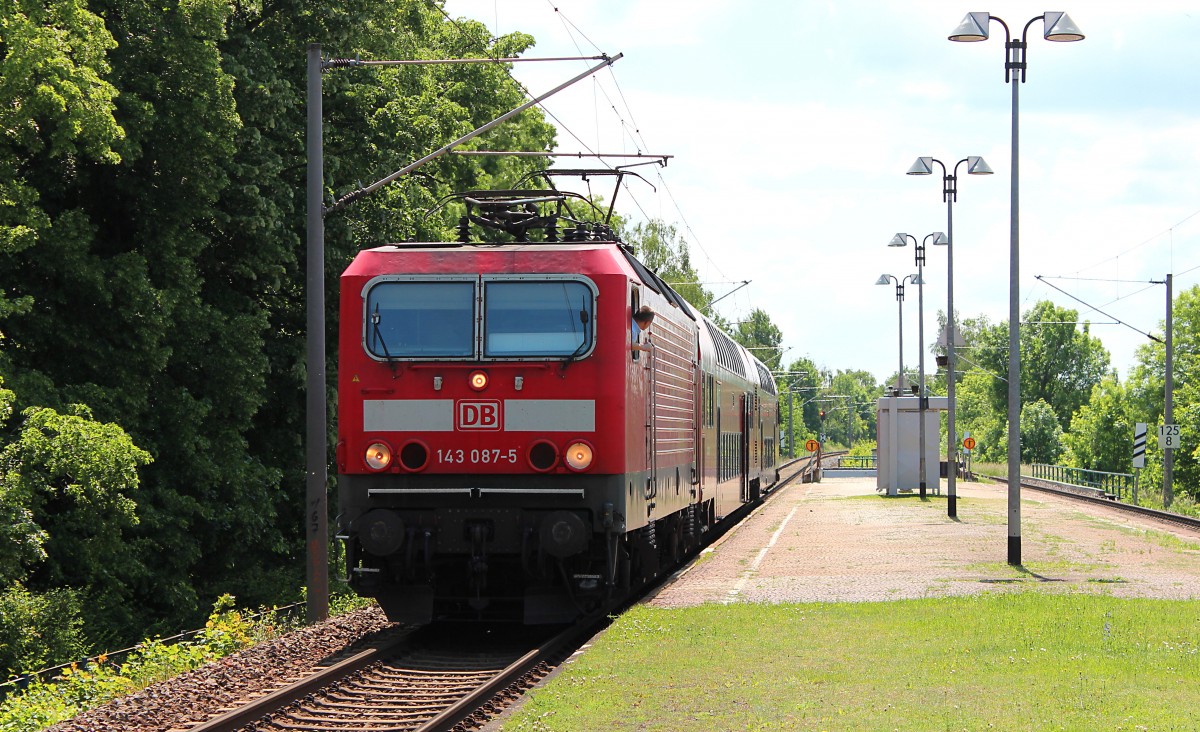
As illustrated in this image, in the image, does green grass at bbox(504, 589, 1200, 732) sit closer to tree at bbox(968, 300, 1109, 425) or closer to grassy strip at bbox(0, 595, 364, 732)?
grassy strip at bbox(0, 595, 364, 732)

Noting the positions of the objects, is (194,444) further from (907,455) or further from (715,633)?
(907,455)

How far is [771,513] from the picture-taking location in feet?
122

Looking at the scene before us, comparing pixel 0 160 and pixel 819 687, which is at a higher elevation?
pixel 0 160

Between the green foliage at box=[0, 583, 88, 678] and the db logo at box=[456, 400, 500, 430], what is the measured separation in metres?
9.33

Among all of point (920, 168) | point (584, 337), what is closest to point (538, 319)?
point (584, 337)

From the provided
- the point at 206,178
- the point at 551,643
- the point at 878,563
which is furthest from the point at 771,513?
the point at 551,643

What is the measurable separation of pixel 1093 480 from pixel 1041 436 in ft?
174

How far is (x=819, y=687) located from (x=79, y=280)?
631 inches

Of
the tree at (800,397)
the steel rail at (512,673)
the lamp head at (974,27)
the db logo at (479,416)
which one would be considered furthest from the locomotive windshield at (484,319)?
the tree at (800,397)

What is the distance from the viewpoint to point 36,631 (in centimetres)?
2014

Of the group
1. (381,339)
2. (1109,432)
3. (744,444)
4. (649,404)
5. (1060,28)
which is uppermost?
(1060,28)

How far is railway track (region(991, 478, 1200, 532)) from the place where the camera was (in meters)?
35.5

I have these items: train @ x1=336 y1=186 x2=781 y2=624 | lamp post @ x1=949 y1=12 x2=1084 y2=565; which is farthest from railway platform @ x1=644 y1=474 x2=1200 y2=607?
train @ x1=336 y1=186 x2=781 y2=624

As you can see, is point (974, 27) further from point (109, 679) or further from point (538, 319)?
point (109, 679)
